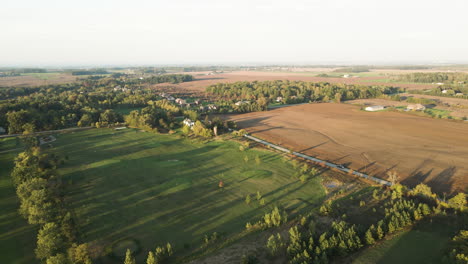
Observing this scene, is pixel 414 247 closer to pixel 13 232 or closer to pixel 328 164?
pixel 328 164

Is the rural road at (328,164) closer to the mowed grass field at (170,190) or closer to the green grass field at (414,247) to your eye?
the mowed grass field at (170,190)

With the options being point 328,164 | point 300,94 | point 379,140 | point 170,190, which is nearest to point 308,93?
point 300,94

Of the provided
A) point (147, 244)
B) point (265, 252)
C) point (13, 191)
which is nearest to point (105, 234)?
point (147, 244)

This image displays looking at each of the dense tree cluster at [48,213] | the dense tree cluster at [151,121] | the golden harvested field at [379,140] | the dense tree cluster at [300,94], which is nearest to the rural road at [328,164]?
the golden harvested field at [379,140]

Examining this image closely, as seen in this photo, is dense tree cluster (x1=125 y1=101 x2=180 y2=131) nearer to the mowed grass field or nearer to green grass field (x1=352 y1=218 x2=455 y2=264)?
the mowed grass field

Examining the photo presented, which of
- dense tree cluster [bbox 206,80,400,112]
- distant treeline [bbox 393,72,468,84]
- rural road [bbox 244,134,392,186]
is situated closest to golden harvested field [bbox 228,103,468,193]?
rural road [bbox 244,134,392,186]
